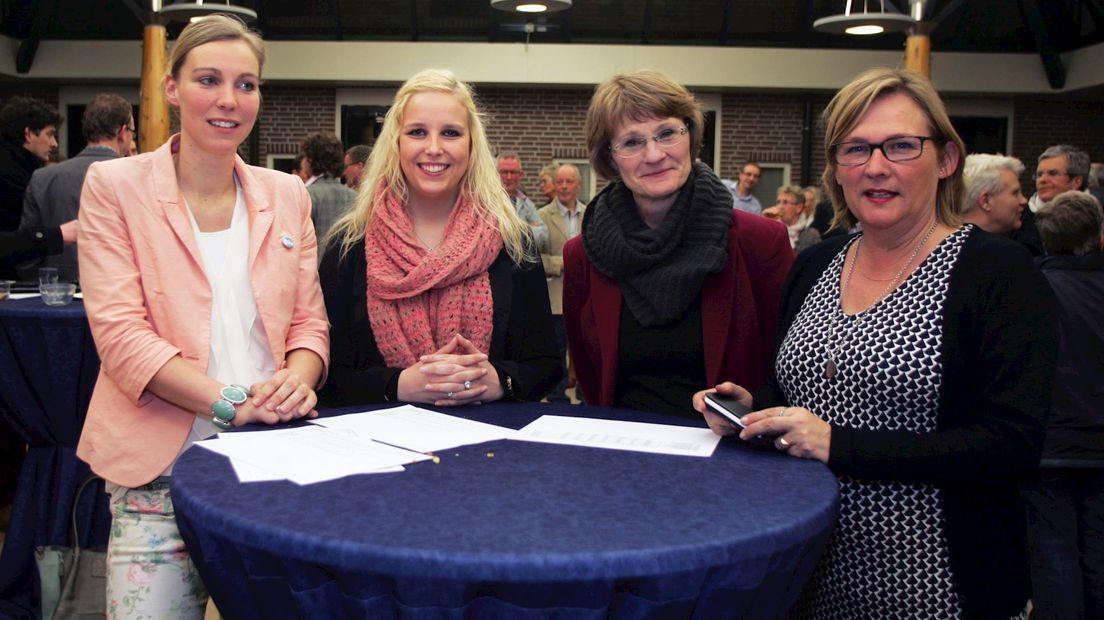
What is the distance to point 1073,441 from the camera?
3.05 metres

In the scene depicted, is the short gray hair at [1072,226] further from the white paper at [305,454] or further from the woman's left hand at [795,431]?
the white paper at [305,454]

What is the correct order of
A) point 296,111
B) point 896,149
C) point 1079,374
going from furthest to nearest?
point 296,111, point 1079,374, point 896,149

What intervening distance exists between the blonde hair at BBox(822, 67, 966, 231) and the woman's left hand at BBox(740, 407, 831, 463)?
0.53 meters

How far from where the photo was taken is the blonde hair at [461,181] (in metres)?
2.42

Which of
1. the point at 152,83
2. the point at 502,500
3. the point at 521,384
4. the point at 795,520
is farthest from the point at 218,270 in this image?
the point at 152,83

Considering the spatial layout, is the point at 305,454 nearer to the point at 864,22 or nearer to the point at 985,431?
the point at 985,431

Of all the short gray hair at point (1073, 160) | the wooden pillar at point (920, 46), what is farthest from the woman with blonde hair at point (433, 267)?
the wooden pillar at point (920, 46)

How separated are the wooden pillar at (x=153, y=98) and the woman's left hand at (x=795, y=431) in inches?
272

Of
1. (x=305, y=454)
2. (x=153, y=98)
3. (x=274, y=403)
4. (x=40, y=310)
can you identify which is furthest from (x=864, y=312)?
(x=153, y=98)

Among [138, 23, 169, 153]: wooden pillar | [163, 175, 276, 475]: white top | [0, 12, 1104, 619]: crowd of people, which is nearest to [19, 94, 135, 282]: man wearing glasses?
[138, 23, 169, 153]: wooden pillar

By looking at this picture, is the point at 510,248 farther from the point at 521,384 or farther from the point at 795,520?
the point at 795,520

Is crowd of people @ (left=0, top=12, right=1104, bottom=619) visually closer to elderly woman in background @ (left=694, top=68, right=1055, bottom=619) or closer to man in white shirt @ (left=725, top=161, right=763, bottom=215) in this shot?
elderly woman in background @ (left=694, top=68, right=1055, bottom=619)

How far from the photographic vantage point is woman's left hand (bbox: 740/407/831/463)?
165 centimetres

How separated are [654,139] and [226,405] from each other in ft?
4.02
